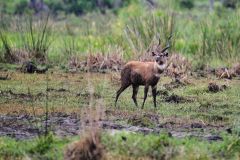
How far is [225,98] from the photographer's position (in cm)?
1515

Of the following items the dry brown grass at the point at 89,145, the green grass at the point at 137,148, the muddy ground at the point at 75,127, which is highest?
the dry brown grass at the point at 89,145

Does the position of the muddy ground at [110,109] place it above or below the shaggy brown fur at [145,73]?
below

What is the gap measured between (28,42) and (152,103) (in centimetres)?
613

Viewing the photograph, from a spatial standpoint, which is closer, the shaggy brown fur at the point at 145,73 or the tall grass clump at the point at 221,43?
the shaggy brown fur at the point at 145,73

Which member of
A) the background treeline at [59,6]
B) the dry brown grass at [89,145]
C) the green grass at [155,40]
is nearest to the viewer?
the dry brown grass at [89,145]

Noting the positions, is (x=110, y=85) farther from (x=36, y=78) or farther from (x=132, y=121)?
(x=132, y=121)

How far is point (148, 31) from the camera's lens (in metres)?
19.5

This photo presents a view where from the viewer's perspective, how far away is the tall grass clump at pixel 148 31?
19203 mm

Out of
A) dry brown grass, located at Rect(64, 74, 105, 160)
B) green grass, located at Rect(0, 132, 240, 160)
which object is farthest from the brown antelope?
dry brown grass, located at Rect(64, 74, 105, 160)

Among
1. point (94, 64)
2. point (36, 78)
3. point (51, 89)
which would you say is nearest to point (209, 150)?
point (51, 89)

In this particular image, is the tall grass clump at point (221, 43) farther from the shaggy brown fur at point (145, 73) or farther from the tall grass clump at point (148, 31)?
the shaggy brown fur at point (145, 73)

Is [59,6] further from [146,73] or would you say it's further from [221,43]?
[146,73]

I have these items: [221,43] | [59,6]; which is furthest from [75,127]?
[59,6]

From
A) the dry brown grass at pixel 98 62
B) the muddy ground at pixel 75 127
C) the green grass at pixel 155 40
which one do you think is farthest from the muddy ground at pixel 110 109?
the green grass at pixel 155 40
